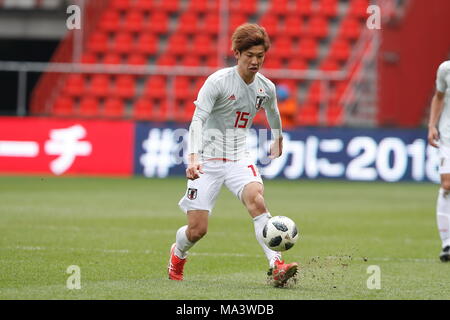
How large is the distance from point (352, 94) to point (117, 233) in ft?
41.3

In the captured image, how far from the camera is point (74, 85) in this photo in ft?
80.7

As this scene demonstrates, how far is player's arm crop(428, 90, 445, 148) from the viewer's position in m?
9.77

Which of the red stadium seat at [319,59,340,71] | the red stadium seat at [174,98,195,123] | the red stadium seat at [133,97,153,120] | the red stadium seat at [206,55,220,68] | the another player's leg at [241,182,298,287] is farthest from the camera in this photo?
the red stadium seat at [206,55,220,68]

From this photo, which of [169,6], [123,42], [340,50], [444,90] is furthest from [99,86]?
[444,90]

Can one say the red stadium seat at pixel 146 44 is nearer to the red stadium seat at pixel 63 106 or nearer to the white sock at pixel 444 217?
the red stadium seat at pixel 63 106

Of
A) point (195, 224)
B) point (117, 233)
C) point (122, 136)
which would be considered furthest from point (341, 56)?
point (195, 224)

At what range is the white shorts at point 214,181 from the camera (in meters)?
7.63

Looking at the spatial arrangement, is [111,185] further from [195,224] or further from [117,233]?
[195,224]

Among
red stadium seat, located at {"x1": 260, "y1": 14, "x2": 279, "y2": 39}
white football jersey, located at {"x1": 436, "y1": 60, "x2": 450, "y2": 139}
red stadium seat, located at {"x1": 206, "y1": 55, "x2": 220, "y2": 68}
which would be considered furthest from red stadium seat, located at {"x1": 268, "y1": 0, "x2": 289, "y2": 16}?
white football jersey, located at {"x1": 436, "y1": 60, "x2": 450, "y2": 139}

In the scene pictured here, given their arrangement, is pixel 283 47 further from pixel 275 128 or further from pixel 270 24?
pixel 275 128

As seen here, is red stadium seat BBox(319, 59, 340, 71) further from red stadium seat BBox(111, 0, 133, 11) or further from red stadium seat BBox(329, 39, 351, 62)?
red stadium seat BBox(111, 0, 133, 11)

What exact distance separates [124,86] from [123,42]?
6.88ft

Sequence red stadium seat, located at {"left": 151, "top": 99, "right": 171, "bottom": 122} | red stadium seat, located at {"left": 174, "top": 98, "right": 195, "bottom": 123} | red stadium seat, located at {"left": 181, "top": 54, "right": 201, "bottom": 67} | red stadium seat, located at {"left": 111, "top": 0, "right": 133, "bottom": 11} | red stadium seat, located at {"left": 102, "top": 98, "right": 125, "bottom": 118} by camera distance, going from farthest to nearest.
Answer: red stadium seat, located at {"left": 111, "top": 0, "right": 133, "bottom": 11} → red stadium seat, located at {"left": 181, "top": 54, "right": 201, "bottom": 67} → red stadium seat, located at {"left": 102, "top": 98, "right": 125, "bottom": 118} → red stadium seat, located at {"left": 151, "top": 99, "right": 171, "bottom": 122} → red stadium seat, located at {"left": 174, "top": 98, "right": 195, "bottom": 123}

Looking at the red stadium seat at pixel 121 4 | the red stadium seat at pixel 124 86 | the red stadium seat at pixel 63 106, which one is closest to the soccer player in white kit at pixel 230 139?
the red stadium seat at pixel 63 106
